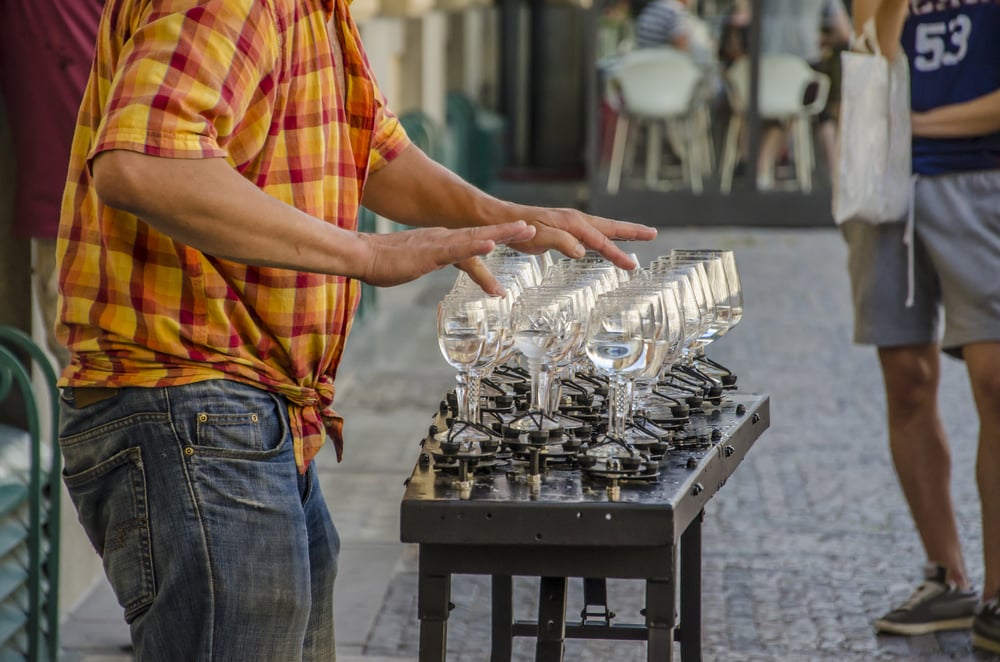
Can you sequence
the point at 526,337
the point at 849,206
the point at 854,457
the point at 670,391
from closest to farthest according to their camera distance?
the point at 526,337 < the point at 670,391 < the point at 849,206 < the point at 854,457

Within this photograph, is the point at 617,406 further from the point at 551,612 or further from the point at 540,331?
the point at 551,612

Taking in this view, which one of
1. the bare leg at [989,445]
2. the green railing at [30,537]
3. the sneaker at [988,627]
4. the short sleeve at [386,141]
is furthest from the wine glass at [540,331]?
the sneaker at [988,627]

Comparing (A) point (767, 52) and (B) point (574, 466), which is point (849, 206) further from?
(A) point (767, 52)

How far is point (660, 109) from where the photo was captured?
1332 cm

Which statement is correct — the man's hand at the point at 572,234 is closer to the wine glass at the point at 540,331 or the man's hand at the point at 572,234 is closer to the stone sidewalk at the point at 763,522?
the wine glass at the point at 540,331

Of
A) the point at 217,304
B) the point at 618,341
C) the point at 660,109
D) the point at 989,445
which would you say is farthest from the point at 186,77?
the point at 660,109

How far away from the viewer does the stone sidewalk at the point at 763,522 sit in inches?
167

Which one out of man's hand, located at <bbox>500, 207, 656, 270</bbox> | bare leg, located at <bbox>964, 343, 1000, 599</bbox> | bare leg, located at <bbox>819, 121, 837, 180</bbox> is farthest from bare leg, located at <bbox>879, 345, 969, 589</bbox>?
bare leg, located at <bbox>819, 121, 837, 180</bbox>

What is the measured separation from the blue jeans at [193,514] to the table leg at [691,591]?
3.46 feet

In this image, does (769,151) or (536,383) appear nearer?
(536,383)

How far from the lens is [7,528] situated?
11.9 feet

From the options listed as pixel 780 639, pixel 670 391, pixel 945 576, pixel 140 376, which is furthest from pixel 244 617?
pixel 945 576

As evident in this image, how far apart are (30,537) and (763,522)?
2.69m

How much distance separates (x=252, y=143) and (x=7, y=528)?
1831 mm
